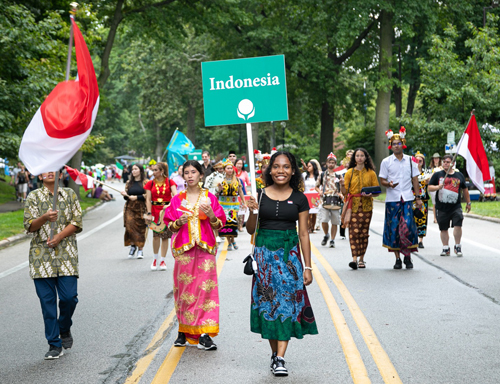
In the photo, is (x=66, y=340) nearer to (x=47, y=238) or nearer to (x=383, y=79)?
(x=47, y=238)

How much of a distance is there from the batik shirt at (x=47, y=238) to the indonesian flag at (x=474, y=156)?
300 inches

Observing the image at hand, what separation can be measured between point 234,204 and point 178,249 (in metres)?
7.57

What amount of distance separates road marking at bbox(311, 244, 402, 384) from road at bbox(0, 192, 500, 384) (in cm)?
1

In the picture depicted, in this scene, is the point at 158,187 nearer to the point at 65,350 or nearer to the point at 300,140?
the point at 65,350

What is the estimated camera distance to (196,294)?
661 centimetres

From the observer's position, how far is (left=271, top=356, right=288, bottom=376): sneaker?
5.52 meters

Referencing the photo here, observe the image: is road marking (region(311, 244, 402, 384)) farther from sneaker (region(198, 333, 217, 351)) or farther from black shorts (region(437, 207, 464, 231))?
black shorts (region(437, 207, 464, 231))

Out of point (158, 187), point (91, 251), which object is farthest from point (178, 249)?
point (91, 251)

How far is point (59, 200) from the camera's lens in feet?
21.2

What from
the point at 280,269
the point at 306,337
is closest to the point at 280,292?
the point at 280,269

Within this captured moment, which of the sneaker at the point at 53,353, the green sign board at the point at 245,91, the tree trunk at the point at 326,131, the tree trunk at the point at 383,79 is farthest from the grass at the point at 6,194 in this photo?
Result: the sneaker at the point at 53,353

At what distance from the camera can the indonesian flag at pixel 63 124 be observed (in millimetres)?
6348

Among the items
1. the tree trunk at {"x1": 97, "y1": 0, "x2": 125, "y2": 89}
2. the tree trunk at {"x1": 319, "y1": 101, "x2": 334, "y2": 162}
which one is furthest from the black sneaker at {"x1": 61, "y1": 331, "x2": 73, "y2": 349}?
the tree trunk at {"x1": 319, "y1": 101, "x2": 334, "y2": 162}

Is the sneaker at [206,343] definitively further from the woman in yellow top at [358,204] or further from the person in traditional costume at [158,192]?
the person in traditional costume at [158,192]
